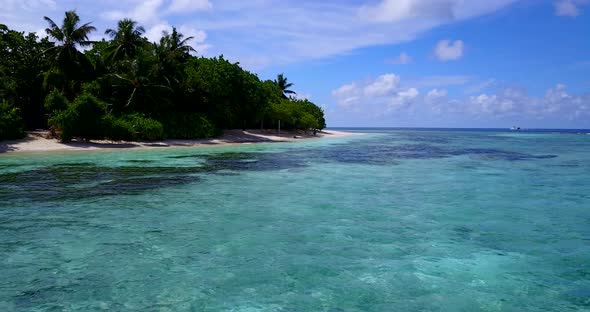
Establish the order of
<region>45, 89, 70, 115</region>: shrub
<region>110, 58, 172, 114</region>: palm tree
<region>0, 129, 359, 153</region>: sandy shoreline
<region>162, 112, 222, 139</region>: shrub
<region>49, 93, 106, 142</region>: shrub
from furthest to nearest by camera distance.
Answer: <region>162, 112, 222, 139</region>: shrub → <region>110, 58, 172, 114</region>: palm tree → <region>45, 89, 70, 115</region>: shrub → <region>49, 93, 106, 142</region>: shrub → <region>0, 129, 359, 153</region>: sandy shoreline

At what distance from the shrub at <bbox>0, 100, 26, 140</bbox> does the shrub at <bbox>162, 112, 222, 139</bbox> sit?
13.3 metres

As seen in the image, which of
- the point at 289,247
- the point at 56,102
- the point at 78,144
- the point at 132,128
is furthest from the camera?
the point at 132,128

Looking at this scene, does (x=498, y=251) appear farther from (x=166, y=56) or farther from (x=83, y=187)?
(x=166, y=56)

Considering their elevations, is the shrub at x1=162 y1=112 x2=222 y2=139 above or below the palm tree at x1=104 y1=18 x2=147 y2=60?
below

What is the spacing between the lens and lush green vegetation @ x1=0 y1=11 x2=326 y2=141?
38500 mm

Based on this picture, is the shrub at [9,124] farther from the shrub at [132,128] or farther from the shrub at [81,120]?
the shrub at [132,128]

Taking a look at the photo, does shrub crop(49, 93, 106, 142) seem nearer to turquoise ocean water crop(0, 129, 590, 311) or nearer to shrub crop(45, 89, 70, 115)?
shrub crop(45, 89, 70, 115)

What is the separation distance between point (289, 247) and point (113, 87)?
138 ft

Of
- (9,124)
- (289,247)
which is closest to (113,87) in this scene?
(9,124)

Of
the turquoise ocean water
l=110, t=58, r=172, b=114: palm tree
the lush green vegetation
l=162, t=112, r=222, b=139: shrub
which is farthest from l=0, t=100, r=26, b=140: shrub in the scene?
the turquoise ocean water

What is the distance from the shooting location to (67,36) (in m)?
42.2

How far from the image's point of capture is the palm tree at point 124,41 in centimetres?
4781

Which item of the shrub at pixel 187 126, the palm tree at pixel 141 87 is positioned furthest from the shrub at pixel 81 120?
the shrub at pixel 187 126

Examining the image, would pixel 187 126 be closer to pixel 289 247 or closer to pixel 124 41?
pixel 124 41
